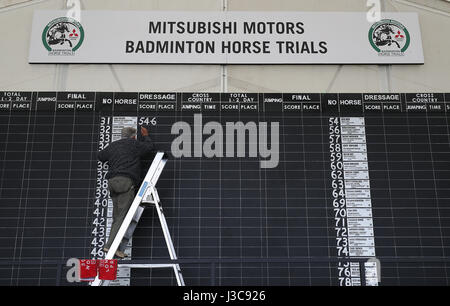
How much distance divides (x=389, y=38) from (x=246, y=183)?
2.26 m

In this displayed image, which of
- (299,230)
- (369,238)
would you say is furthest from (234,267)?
(369,238)

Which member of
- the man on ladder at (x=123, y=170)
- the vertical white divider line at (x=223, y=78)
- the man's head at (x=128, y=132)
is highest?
the vertical white divider line at (x=223, y=78)

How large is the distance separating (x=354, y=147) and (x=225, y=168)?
1325 mm

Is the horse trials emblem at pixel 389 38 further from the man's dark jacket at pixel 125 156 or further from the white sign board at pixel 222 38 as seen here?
the man's dark jacket at pixel 125 156

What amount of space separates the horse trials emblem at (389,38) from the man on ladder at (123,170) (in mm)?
2673

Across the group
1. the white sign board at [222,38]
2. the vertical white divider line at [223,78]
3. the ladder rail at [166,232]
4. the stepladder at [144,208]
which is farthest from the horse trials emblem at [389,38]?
the ladder rail at [166,232]

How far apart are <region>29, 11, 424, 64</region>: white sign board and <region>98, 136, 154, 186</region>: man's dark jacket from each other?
1096mm

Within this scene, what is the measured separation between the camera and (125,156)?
16.6ft

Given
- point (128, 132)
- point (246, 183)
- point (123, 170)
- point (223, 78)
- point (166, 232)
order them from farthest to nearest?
point (223, 78)
point (246, 183)
point (128, 132)
point (123, 170)
point (166, 232)

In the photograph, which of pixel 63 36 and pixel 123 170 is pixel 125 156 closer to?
pixel 123 170

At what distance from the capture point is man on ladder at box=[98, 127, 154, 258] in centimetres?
490

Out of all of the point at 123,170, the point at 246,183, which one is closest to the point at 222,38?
the point at 246,183

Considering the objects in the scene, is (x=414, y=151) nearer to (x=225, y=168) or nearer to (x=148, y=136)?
(x=225, y=168)

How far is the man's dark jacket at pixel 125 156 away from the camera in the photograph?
5.01m
